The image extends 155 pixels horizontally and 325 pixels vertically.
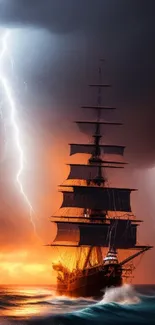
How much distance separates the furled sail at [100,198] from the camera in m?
116

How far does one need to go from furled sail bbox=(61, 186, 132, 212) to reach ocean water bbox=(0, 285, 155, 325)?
11.9 m

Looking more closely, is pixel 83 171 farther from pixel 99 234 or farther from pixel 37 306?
pixel 37 306

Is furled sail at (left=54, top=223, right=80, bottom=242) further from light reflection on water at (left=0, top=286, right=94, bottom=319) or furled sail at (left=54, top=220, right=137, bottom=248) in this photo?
light reflection on water at (left=0, top=286, right=94, bottom=319)

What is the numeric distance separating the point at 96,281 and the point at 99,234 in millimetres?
8434

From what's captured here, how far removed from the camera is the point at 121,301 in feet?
343

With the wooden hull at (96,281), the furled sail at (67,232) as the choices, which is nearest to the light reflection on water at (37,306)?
the wooden hull at (96,281)

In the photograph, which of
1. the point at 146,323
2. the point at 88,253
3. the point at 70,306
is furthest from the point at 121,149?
the point at 146,323

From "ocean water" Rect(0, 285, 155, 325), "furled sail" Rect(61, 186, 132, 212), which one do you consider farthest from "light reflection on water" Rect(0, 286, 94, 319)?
"furled sail" Rect(61, 186, 132, 212)

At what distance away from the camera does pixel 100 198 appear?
11669 cm

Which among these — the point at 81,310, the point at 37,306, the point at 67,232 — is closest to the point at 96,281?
the point at 37,306

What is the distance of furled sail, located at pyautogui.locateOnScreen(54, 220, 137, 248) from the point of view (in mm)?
113250

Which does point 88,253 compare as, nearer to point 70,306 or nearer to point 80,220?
point 80,220

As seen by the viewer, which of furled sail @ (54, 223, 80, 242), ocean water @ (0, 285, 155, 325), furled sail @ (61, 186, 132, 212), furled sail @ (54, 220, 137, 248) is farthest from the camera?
furled sail @ (54, 223, 80, 242)

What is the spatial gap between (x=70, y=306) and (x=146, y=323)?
18419 millimetres
